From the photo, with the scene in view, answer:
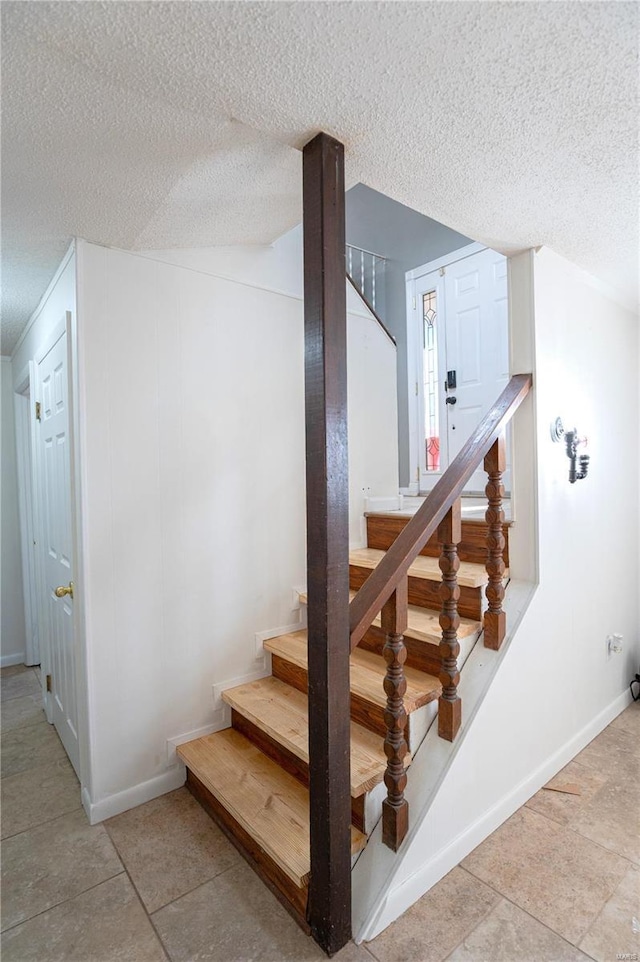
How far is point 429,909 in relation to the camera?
4.78 ft

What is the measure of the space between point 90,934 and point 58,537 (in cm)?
147

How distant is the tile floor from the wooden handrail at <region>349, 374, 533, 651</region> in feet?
2.98

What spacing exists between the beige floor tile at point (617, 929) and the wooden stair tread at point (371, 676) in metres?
0.74

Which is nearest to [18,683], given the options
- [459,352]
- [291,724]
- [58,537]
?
[58,537]

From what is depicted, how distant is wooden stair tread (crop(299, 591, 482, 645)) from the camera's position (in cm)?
180

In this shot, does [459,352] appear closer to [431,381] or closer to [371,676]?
[431,381]

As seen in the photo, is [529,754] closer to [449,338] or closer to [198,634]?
[198,634]

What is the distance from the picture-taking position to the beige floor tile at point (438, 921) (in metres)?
1.32

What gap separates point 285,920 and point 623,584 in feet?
7.67

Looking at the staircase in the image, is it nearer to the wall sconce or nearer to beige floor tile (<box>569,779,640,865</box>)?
the wall sconce

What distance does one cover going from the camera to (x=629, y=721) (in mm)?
2553

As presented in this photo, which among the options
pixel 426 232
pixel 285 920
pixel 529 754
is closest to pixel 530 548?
pixel 529 754

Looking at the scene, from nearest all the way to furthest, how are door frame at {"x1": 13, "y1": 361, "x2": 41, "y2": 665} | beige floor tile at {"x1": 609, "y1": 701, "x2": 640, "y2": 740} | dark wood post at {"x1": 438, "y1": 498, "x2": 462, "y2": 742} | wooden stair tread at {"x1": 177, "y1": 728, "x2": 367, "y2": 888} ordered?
wooden stair tread at {"x1": 177, "y1": 728, "x2": 367, "y2": 888}
dark wood post at {"x1": 438, "y1": 498, "x2": 462, "y2": 742}
beige floor tile at {"x1": 609, "y1": 701, "x2": 640, "y2": 740}
door frame at {"x1": 13, "y1": 361, "x2": 41, "y2": 665}

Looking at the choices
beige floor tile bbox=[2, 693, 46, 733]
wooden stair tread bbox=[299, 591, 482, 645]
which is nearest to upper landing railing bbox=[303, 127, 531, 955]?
wooden stair tread bbox=[299, 591, 482, 645]
